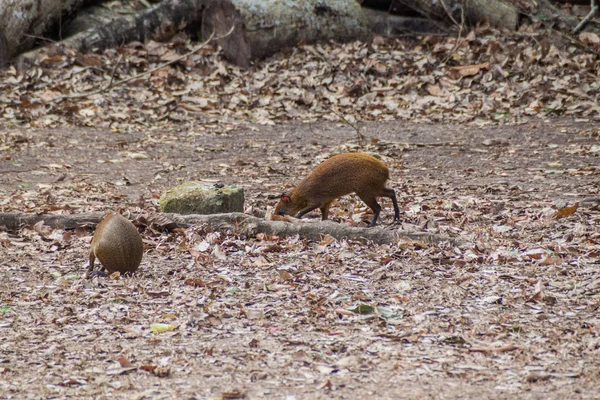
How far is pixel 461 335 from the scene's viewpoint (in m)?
4.09

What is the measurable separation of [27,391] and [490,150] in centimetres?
710

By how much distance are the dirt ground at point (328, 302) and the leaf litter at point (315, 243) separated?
2 cm

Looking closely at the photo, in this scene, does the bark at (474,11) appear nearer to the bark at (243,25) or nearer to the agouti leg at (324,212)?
the bark at (243,25)

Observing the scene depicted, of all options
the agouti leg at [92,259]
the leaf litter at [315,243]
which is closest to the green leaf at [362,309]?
the leaf litter at [315,243]

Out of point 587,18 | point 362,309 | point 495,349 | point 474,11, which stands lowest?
point 362,309

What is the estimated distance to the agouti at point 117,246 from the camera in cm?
517

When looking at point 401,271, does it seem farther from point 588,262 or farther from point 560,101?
point 560,101

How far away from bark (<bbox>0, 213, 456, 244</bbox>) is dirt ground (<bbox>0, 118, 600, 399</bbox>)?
0.10m

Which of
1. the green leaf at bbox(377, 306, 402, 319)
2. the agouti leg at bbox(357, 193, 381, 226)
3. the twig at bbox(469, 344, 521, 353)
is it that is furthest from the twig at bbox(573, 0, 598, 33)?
the twig at bbox(469, 344, 521, 353)

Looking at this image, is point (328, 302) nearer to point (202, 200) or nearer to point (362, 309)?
point (362, 309)

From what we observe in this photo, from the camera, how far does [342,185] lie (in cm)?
→ 671

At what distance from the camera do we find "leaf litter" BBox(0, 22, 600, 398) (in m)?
3.79

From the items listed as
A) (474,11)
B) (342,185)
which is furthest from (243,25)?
(342,185)

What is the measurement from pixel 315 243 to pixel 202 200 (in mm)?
1244
